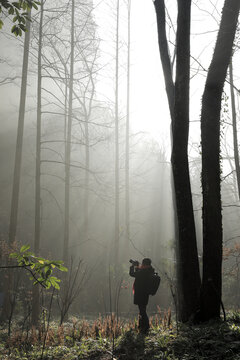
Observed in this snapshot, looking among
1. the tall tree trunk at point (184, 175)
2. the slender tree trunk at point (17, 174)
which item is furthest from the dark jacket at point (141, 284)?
the slender tree trunk at point (17, 174)

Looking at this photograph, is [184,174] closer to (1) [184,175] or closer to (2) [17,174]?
(1) [184,175]

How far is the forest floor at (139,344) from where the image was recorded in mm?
3371

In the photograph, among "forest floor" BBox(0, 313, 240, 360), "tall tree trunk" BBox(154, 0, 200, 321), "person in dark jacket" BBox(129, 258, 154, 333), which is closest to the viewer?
"forest floor" BBox(0, 313, 240, 360)

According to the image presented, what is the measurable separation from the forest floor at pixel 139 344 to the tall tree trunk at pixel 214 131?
0.97 m

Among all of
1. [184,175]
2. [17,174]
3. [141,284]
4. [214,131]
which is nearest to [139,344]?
[141,284]

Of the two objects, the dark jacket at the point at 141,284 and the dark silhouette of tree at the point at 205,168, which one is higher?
the dark silhouette of tree at the point at 205,168

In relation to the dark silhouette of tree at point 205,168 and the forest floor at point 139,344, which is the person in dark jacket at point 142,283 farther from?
the dark silhouette of tree at point 205,168

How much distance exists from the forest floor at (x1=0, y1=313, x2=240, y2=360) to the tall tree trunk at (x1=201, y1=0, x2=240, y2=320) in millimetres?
967

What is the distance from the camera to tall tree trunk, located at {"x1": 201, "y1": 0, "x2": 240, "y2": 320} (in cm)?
449

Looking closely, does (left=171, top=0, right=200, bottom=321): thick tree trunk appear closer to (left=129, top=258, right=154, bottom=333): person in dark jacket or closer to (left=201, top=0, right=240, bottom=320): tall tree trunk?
(left=201, top=0, right=240, bottom=320): tall tree trunk

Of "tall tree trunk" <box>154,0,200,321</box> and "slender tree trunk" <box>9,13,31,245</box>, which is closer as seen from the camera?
"tall tree trunk" <box>154,0,200,321</box>

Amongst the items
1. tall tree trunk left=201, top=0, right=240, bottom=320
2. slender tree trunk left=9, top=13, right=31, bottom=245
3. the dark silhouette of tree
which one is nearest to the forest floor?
the dark silhouette of tree

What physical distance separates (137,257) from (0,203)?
8944mm

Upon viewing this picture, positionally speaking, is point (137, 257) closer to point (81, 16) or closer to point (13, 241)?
point (13, 241)
